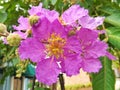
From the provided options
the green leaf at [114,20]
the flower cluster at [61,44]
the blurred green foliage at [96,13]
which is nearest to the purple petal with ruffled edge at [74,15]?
the flower cluster at [61,44]

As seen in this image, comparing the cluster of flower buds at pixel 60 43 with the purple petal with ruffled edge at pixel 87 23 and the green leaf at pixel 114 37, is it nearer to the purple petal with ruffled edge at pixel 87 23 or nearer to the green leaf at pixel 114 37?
the purple petal with ruffled edge at pixel 87 23

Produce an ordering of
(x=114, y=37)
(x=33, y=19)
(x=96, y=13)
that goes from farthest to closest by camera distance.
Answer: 1. (x=96, y=13)
2. (x=114, y=37)
3. (x=33, y=19)

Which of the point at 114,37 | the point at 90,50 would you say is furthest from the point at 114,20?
the point at 90,50

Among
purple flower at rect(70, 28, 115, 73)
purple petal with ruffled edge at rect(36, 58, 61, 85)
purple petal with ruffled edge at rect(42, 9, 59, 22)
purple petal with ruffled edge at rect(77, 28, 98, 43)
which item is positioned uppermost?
purple petal with ruffled edge at rect(42, 9, 59, 22)

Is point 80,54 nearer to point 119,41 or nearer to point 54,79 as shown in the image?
point 54,79

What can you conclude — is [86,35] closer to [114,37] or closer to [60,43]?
[60,43]

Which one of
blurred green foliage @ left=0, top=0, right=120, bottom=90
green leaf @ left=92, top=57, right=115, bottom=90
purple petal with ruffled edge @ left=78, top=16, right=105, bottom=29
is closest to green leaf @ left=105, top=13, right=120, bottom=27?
blurred green foliage @ left=0, top=0, right=120, bottom=90

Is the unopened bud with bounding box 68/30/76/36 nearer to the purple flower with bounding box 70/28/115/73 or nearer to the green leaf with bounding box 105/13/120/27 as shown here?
the purple flower with bounding box 70/28/115/73

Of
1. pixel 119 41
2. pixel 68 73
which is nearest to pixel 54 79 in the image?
pixel 68 73
